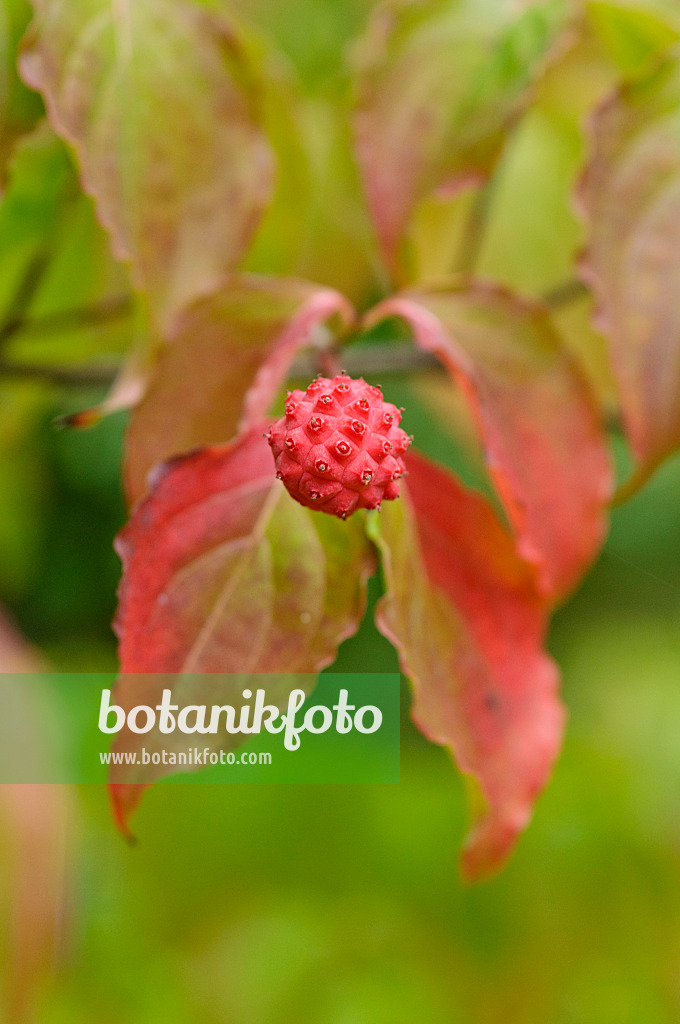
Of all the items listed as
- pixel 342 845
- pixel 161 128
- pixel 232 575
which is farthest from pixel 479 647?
pixel 342 845

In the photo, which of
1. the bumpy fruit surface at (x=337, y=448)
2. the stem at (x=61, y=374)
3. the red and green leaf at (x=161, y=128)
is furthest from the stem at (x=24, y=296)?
the bumpy fruit surface at (x=337, y=448)

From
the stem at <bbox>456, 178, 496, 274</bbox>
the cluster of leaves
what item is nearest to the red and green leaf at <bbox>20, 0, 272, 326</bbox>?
the cluster of leaves

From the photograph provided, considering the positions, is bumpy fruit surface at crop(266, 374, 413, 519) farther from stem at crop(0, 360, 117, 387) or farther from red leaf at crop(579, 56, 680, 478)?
stem at crop(0, 360, 117, 387)

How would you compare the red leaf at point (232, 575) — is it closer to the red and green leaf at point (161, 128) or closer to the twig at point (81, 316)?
the red and green leaf at point (161, 128)

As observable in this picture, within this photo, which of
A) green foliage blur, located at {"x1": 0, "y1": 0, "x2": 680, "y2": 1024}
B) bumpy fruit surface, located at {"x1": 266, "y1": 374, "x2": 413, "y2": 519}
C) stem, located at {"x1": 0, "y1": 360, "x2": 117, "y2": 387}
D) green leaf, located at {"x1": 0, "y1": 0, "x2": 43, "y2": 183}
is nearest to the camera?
bumpy fruit surface, located at {"x1": 266, "y1": 374, "x2": 413, "y2": 519}

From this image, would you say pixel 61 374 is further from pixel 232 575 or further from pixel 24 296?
pixel 232 575
